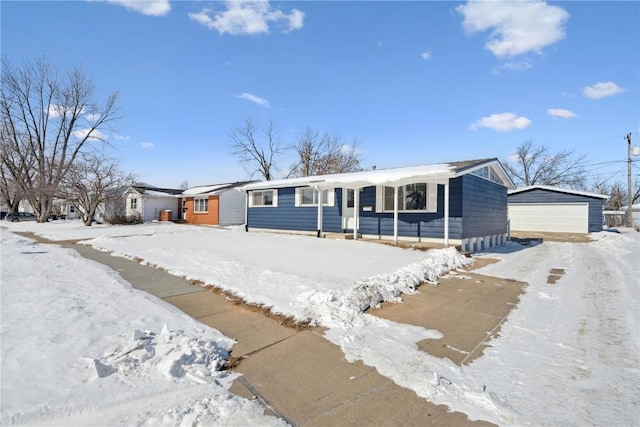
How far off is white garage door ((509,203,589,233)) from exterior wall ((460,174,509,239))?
26.9ft

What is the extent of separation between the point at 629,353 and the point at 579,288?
3.53 metres

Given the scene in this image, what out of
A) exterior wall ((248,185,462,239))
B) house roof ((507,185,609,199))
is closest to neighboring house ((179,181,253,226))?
exterior wall ((248,185,462,239))

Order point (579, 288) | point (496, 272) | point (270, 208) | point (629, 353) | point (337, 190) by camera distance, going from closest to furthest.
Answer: point (629, 353)
point (579, 288)
point (496, 272)
point (337, 190)
point (270, 208)

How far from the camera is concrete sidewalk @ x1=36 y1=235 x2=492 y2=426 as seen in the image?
2.43 meters

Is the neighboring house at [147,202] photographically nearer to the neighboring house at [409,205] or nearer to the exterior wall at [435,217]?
the exterior wall at [435,217]

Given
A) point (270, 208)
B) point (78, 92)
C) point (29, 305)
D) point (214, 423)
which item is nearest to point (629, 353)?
point (214, 423)

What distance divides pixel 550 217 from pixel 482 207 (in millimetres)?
12604

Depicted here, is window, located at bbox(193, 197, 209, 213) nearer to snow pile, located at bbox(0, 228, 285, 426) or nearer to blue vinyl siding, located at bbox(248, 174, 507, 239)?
blue vinyl siding, located at bbox(248, 174, 507, 239)

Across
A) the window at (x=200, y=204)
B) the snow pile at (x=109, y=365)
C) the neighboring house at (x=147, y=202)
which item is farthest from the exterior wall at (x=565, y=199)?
the neighboring house at (x=147, y=202)

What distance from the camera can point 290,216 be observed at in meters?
16.0

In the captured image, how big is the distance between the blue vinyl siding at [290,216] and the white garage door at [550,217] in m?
15.8

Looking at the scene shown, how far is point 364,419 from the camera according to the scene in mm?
2408

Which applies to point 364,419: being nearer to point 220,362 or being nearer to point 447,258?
point 220,362

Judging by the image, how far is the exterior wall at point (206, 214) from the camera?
80.9 ft
